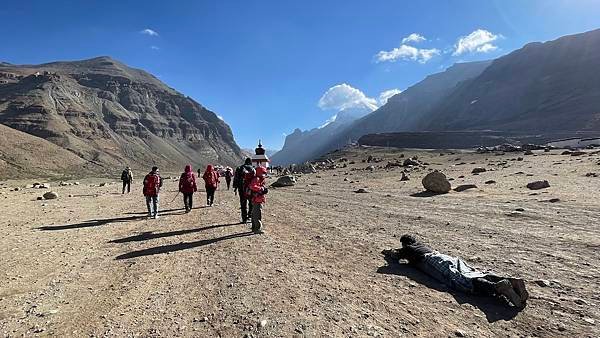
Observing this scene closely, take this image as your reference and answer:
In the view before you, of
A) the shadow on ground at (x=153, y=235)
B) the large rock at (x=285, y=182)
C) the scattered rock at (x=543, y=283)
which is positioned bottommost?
the scattered rock at (x=543, y=283)

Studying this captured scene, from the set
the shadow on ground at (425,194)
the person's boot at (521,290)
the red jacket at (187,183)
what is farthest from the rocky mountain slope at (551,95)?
the person's boot at (521,290)

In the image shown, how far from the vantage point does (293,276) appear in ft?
27.5

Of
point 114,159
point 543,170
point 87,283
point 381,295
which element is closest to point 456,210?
point 381,295

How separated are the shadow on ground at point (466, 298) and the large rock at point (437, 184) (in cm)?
1649

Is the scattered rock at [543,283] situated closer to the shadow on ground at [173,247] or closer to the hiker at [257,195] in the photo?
the hiker at [257,195]

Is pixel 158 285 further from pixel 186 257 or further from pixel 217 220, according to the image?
pixel 217 220

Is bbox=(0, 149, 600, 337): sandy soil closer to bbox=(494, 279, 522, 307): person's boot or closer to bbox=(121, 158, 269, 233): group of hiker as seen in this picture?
bbox=(494, 279, 522, 307): person's boot

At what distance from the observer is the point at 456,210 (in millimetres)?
17453

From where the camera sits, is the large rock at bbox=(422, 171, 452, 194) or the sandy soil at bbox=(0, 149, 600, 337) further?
the large rock at bbox=(422, 171, 452, 194)

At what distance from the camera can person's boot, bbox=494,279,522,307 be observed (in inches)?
259

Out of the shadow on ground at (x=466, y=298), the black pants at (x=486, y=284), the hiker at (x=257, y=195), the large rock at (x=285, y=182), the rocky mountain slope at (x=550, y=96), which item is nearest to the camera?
the shadow on ground at (x=466, y=298)

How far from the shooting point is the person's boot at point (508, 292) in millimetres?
6566

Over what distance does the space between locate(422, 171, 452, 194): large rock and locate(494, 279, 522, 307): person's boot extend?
18.3 m

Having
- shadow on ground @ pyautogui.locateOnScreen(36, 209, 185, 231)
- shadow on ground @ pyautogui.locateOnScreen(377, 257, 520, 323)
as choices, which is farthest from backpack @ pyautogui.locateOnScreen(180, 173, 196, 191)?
shadow on ground @ pyautogui.locateOnScreen(377, 257, 520, 323)
